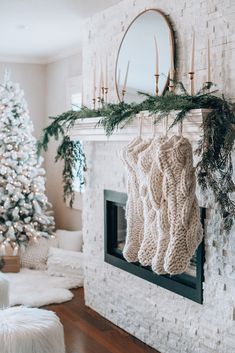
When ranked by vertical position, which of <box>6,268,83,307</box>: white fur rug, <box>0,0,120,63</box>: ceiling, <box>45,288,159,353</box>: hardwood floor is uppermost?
<box>0,0,120,63</box>: ceiling

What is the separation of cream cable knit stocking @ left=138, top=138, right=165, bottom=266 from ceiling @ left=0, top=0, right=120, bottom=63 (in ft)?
5.10

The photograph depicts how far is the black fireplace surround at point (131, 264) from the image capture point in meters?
3.11

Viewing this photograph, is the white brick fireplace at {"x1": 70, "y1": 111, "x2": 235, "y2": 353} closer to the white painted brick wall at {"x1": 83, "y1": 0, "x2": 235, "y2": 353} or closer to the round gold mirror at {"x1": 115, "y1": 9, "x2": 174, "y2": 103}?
the white painted brick wall at {"x1": 83, "y1": 0, "x2": 235, "y2": 353}

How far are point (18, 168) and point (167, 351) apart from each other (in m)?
2.85

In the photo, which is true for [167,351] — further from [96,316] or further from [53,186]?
[53,186]

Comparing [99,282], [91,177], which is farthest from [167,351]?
[91,177]

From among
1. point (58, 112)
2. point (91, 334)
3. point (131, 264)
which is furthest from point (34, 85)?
point (91, 334)

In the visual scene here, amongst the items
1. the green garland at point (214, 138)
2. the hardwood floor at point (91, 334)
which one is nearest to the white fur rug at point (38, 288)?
the hardwood floor at point (91, 334)

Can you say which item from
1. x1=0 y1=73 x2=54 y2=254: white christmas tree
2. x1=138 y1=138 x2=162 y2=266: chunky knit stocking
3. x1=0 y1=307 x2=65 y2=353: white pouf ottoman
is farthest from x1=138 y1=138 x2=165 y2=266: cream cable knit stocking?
x1=0 y1=73 x2=54 y2=254: white christmas tree

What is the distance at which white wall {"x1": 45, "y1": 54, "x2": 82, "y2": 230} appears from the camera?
6062mm

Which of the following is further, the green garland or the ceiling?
the ceiling

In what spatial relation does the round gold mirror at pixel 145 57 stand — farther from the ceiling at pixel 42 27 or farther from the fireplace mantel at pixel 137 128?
the ceiling at pixel 42 27

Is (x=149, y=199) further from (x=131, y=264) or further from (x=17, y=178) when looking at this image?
(x=17, y=178)

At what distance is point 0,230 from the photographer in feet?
17.9
